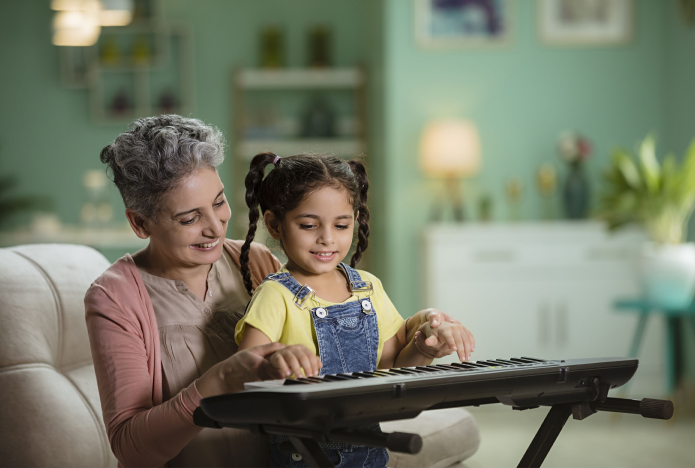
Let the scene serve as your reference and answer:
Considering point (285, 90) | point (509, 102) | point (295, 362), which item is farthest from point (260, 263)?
point (285, 90)

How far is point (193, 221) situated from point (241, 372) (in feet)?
1.28

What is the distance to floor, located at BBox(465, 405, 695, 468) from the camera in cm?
325

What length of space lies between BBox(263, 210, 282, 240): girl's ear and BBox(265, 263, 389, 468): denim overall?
10 centimetres

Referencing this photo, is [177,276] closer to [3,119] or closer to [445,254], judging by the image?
[445,254]

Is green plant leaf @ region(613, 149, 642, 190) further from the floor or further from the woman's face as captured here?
the woman's face

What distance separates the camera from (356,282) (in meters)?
1.41

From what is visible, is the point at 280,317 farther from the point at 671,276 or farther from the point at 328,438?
the point at 671,276

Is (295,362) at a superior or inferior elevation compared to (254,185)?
inferior

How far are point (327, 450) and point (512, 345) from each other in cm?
343

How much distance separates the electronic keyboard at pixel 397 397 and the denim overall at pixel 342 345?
0.32m

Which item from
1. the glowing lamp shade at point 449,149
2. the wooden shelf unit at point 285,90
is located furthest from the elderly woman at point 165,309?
the wooden shelf unit at point 285,90

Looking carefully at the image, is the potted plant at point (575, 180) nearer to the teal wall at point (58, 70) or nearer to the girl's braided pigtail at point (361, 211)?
the teal wall at point (58, 70)

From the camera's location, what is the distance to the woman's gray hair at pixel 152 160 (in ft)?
4.31

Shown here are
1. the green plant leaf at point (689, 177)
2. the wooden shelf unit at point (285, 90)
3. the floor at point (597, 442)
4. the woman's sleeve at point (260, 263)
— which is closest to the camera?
the woman's sleeve at point (260, 263)
